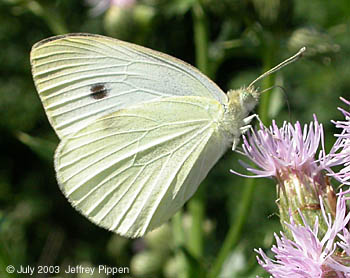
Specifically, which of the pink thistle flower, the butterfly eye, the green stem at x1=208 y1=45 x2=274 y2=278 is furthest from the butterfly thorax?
the pink thistle flower

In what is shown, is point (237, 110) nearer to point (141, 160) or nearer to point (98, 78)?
point (141, 160)

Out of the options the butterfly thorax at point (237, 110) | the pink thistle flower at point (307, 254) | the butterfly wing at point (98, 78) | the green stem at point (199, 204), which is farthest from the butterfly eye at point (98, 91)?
the pink thistle flower at point (307, 254)

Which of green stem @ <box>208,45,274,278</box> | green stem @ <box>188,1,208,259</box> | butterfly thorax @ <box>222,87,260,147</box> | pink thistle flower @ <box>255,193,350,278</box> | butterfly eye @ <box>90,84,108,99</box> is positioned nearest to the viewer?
pink thistle flower @ <box>255,193,350,278</box>

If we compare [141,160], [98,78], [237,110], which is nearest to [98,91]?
[98,78]

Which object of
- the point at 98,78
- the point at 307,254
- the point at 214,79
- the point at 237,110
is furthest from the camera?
the point at 214,79

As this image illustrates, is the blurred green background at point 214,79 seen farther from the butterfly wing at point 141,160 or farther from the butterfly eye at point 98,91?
the butterfly eye at point 98,91

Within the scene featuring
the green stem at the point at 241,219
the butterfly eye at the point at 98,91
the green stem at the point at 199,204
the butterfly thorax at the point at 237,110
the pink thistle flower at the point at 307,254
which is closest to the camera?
the pink thistle flower at the point at 307,254

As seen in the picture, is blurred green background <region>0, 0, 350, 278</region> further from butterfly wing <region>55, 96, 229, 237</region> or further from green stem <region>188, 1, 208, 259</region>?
butterfly wing <region>55, 96, 229, 237</region>
